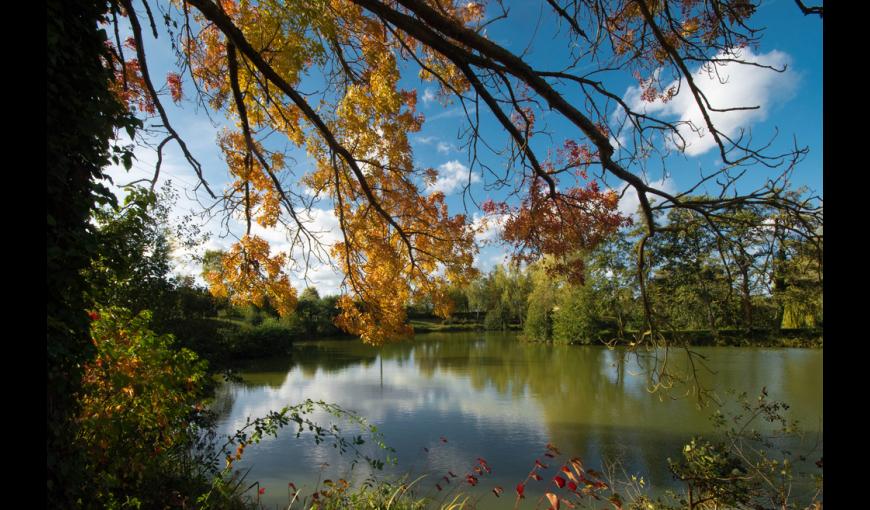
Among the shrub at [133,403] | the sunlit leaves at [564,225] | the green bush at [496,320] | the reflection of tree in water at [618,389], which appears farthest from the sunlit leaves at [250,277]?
the green bush at [496,320]

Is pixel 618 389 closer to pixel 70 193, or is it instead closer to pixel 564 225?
pixel 564 225

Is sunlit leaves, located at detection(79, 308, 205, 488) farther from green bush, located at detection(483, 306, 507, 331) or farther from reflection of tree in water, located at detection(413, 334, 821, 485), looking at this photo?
green bush, located at detection(483, 306, 507, 331)

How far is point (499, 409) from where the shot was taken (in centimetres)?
843

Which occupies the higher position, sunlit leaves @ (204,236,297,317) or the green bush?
sunlit leaves @ (204,236,297,317)

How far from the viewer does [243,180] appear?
3191 millimetres

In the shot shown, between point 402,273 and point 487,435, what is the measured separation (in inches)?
174

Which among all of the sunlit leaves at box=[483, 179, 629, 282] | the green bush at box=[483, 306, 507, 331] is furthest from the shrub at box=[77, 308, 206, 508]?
the green bush at box=[483, 306, 507, 331]

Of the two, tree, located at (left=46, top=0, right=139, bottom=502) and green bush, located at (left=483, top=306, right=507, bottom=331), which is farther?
green bush, located at (left=483, top=306, right=507, bottom=331)

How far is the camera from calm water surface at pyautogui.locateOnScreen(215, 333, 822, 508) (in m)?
5.49

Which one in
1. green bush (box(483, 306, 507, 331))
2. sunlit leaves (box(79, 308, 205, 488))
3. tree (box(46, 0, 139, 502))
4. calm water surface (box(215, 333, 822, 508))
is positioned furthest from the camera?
green bush (box(483, 306, 507, 331))

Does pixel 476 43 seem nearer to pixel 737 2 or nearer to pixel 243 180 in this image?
pixel 737 2

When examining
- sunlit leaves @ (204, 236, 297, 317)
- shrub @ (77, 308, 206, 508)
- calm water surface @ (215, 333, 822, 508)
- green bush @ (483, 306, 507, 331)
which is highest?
sunlit leaves @ (204, 236, 297, 317)

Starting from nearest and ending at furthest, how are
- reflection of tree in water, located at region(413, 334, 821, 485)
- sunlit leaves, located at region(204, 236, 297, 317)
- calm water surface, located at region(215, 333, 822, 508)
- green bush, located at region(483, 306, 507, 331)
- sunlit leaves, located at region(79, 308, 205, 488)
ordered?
sunlit leaves, located at region(79, 308, 205, 488)
sunlit leaves, located at region(204, 236, 297, 317)
calm water surface, located at region(215, 333, 822, 508)
reflection of tree in water, located at region(413, 334, 821, 485)
green bush, located at region(483, 306, 507, 331)
